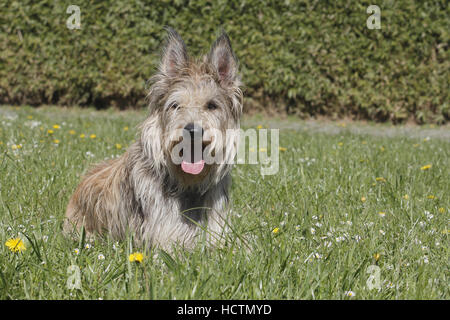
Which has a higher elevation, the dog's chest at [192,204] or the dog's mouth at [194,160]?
the dog's mouth at [194,160]

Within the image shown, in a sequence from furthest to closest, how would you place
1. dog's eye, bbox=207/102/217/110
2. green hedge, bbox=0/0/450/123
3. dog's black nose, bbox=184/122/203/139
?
1. green hedge, bbox=0/0/450/123
2. dog's eye, bbox=207/102/217/110
3. dog's black nose, bbox=184/122/203/139

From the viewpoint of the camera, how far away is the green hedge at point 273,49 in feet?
30.1

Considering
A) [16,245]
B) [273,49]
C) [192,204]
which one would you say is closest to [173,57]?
[192,204]

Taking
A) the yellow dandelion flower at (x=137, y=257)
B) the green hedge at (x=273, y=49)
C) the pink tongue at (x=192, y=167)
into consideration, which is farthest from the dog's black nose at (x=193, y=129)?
the green hedge at (x=273, y=49)

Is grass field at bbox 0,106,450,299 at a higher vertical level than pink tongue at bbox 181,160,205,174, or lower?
lower

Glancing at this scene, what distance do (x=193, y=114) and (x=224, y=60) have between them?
0.51m

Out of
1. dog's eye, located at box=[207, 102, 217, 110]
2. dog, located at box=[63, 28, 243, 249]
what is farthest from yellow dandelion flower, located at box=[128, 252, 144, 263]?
dog's eye, located at box=[207, 102, 217, 110]

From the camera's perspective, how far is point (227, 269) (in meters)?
2.36

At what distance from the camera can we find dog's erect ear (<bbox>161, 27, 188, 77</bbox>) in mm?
3174

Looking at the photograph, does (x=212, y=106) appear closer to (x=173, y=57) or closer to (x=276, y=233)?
(x=173, y=57)

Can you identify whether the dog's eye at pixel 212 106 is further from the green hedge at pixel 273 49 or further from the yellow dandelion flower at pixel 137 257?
the green hedge at pixel 273 49

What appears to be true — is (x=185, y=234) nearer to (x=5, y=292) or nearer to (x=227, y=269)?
(x=227, y=269)

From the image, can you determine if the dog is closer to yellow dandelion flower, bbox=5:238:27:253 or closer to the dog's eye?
the dog's eye
